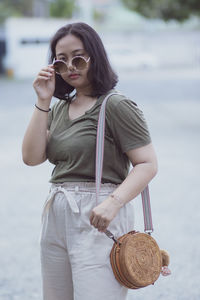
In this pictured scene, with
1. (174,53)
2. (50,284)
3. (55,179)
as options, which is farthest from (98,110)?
(174,53)

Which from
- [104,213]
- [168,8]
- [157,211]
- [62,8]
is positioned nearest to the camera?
[104,213]

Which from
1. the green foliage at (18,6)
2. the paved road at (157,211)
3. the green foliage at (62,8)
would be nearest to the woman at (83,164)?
the paved road at (157,211)

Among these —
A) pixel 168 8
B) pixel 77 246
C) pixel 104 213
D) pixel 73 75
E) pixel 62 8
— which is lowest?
pixel 62 8

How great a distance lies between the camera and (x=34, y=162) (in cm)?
247

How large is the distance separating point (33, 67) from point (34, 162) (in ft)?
124

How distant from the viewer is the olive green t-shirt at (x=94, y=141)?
222 centimetres

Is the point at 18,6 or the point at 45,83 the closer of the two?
the point at 45,83

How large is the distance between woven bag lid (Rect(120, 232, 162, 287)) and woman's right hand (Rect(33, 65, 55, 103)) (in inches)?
25.1

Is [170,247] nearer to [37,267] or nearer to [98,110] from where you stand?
[37,267]

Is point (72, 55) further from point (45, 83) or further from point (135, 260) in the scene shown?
point (135, 260)

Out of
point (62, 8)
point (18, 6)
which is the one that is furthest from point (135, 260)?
point (62, 8)

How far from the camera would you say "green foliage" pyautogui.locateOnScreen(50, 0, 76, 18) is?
54.6 meters

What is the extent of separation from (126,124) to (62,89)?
41cm

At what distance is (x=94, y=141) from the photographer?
2254mm
